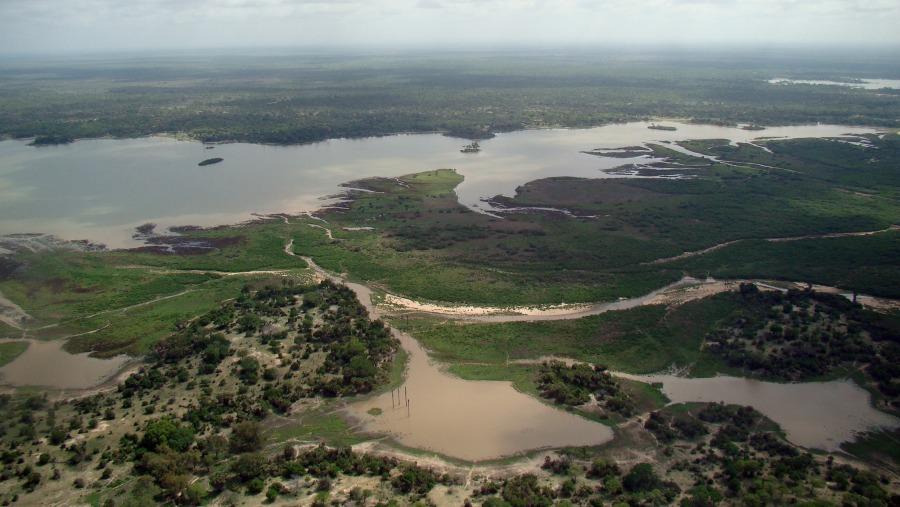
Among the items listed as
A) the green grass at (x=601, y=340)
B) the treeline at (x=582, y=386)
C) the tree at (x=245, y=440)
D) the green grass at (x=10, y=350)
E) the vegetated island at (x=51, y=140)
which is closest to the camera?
the tree at (x=245, y=440)

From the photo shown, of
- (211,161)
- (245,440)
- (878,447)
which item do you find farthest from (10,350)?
(211,161)

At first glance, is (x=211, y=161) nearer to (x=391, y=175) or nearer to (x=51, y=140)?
(x=391, y=175)

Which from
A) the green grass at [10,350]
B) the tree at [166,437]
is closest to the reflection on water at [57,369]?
the green grass at [10,350]

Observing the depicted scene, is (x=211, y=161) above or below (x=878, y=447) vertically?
above

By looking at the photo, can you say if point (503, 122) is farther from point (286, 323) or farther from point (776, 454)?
point (776, 454)

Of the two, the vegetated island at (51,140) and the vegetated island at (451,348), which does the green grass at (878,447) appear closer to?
the vegetated island at (451,348)

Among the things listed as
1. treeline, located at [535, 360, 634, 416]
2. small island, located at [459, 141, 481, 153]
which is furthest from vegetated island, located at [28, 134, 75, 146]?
treeline, located at [535, 360, 634, 416]
